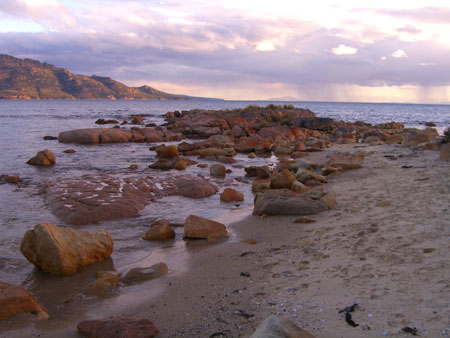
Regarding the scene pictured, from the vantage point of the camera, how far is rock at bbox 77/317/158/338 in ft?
11.6

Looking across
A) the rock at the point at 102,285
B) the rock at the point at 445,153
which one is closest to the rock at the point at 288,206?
the rock at the point at 102,285

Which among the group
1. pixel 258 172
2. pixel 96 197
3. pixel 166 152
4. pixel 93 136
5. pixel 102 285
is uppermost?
pixel 93 136

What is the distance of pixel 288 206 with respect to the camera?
7980mm

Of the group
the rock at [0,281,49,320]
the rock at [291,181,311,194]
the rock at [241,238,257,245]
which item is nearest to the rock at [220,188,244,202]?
the rock at [291,181,311,194]

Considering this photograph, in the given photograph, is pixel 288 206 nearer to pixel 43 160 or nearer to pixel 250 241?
pixel 250 241

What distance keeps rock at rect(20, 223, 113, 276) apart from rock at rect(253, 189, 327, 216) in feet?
12.1

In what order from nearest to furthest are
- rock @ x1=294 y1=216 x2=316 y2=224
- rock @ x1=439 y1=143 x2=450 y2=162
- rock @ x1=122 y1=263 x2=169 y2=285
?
rock @ x1=122 y1=263 x2=169 y2=285, rock @ x1=294 y1=216 x2=316 y2=224, rock @ x1=439 y1=143 x2=450 y2=162

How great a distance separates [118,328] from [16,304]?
1.37 m

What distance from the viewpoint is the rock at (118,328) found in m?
3.54

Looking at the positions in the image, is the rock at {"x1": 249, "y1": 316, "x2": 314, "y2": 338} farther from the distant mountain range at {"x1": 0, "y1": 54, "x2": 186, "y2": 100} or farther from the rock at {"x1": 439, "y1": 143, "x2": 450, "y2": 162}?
the distant mountain range at {"x1": 0, "y1": 54, "x2": 186, "y2": 100}

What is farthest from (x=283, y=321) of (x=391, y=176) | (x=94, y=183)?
(x=94, y=183)

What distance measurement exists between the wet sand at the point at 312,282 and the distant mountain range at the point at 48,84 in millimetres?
154825

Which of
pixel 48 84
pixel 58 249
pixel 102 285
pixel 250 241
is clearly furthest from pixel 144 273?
pixel 48 84

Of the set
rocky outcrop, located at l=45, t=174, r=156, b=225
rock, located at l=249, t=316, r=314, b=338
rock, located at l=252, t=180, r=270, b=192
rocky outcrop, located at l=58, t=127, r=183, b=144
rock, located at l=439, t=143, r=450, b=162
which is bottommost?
rocky outcrop, located at l=45, t=174, r=156, b=225
